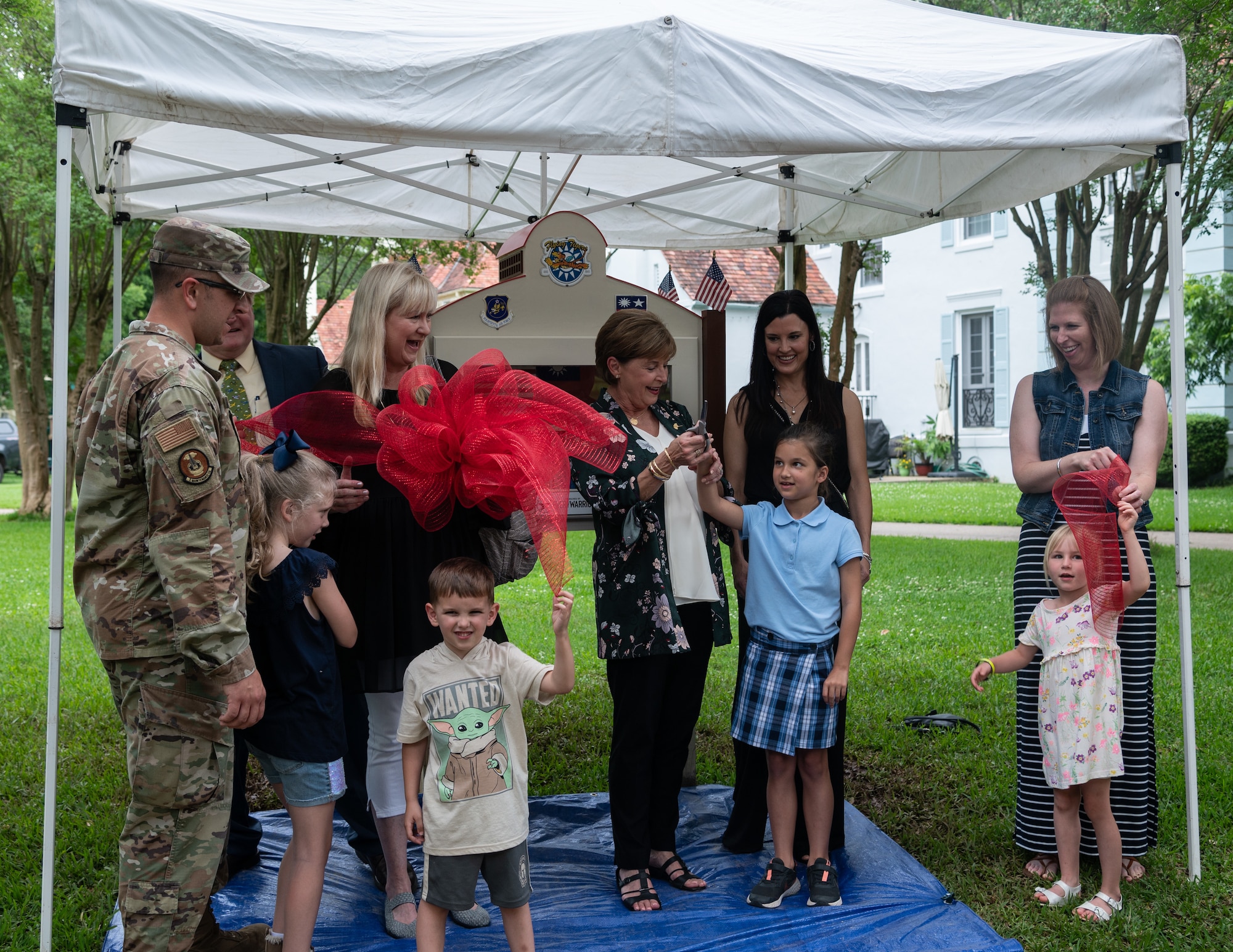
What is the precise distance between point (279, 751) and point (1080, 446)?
2.85 meters

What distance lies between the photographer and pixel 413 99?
305 cm

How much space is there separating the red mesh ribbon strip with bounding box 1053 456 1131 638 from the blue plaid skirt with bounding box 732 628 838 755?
0.88 m

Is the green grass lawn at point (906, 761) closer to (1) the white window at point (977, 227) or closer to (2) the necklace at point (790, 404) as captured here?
(2) the necklace at point (790, 404)

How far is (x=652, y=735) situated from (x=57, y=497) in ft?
6.48

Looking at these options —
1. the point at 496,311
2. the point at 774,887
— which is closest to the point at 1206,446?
the point at 496,311

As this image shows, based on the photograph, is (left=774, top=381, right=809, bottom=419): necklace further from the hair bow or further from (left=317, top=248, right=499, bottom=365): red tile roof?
(left=317, top=248, right=499, bottom=365): red tile roof

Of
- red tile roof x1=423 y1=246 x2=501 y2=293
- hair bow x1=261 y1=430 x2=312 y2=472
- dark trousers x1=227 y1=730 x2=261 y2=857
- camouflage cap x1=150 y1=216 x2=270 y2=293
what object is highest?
red tile roof x1=423 y1=246 x2=501 y2=293

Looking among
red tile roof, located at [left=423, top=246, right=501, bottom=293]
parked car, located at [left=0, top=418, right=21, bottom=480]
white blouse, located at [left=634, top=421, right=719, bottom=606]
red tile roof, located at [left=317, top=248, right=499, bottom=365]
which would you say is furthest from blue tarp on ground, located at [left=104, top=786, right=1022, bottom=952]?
parked car, located at [left=0, top=418, right=21, bottom=480]

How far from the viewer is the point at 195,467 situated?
2.50m

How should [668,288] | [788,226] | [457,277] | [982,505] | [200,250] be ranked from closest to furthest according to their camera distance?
1. [200,250]
2. [668,288]
3. [788,226]
4. [982,505]
5. [457,277]

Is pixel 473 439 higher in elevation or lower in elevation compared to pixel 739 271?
lower

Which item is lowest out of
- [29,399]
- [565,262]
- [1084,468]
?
[1084,468]

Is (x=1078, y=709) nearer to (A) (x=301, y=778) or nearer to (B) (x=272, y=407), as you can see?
(A) (x=301, y=778)

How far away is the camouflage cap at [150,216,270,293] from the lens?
2.62m
